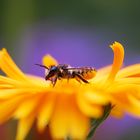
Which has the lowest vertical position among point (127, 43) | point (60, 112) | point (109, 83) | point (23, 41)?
point (60, 112)

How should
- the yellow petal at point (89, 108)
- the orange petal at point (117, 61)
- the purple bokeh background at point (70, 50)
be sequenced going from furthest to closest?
the purple bokeh background at point (70, 50) → the orange petal at point (117, 61) → the yellow petal at point (89, 108)

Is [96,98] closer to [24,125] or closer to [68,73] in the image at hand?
[24,125]

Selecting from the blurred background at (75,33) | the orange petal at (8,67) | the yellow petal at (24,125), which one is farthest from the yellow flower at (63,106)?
the blurred background at (75,33)

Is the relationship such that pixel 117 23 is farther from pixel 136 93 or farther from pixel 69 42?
pixel 136 93

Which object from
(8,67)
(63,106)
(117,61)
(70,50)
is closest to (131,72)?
(117,61)

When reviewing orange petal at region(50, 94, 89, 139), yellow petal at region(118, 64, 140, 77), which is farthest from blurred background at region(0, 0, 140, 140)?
orange petal at region(50, 94, 89, 139)

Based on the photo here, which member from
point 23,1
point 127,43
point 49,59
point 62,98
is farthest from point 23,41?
point 62,98

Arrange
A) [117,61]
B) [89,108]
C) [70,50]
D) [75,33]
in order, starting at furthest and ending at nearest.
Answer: [75,33], [70,50], [117,61], [89,108]

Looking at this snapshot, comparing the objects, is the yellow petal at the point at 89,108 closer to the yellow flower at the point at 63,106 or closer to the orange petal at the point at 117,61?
the yellow flower at the point at 63,106
